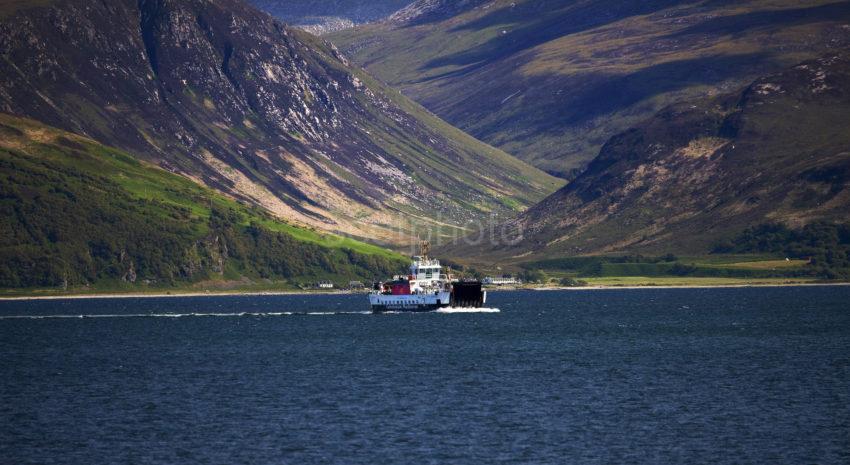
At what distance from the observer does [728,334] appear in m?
183

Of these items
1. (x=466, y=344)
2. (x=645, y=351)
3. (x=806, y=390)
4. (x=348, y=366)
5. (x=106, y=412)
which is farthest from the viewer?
(x=466, y=344)

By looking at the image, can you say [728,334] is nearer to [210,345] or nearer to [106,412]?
[210,345]

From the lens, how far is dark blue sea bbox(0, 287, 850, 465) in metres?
88.2

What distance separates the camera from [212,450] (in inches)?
3501

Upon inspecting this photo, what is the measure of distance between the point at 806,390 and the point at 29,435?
66.3 m

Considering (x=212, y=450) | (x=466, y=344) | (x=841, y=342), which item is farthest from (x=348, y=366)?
(x=841, y=342)

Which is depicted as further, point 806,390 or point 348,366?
point 348,366

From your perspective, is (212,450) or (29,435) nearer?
(212,450)

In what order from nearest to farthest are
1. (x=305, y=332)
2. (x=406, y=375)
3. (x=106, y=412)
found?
1. (x=106, y=412)
2. (x=406, y=375)
3. (x=305, y=332)

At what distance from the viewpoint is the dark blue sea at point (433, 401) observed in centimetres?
8819

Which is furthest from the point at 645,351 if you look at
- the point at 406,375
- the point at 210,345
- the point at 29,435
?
the point at 29,435

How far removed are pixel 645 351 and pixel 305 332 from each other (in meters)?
60.1

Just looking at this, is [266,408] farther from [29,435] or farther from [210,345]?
[210,345]

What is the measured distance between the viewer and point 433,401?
11150cm
